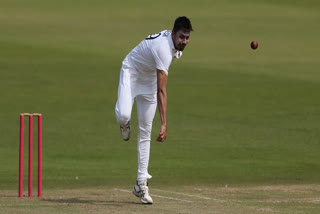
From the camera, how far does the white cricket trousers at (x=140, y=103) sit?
9320 mm

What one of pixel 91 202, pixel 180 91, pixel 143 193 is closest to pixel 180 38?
pixel 143 193

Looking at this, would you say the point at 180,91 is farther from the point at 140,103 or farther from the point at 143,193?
the point at 143,193

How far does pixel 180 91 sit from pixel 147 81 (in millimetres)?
13741

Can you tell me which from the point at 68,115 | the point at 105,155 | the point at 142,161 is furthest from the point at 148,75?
the point at 68,115

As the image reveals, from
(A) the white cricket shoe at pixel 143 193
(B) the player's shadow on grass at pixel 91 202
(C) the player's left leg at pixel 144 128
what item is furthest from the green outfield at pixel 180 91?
(C) the player's left leg at pixel 144 128

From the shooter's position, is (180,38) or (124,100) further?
(124,100)

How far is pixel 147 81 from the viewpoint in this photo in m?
9.55

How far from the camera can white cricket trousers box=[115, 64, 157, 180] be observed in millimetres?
9320

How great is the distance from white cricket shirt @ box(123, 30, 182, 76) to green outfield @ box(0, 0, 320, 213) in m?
1.99

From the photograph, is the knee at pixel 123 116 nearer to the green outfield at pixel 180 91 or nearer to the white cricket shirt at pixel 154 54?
the white cricket shirt at pixel 154 54

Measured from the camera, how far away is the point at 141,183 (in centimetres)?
951

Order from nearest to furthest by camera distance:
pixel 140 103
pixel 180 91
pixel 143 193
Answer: pixel 143 193 → pixel 140 103 → pixel 180 91

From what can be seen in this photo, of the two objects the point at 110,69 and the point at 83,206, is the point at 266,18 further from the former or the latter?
the point at 83,206

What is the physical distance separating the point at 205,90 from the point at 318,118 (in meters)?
4.87
